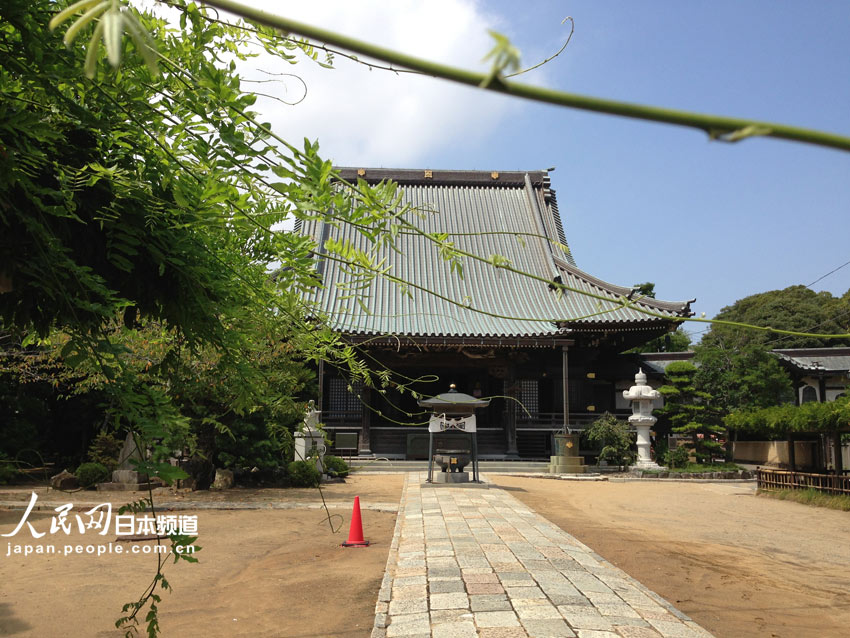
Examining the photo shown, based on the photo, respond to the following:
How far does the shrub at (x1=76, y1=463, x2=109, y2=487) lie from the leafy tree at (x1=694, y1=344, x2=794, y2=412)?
16.5 m

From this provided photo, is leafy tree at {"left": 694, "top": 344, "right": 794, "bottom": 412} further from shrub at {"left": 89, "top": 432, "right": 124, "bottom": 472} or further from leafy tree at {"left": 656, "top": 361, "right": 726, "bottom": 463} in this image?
shrub at {"left": 89, "top": 432, "right": 124, "bottom": 472}

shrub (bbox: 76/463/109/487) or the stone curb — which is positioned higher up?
shrub (bbox: 76/463/109/487)

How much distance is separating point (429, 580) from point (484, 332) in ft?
43.7

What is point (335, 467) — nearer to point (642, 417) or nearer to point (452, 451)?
point (452, 451)

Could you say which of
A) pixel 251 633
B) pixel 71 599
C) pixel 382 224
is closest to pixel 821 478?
pixel 251 633

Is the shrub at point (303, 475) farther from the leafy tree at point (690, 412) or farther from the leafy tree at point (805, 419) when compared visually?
the leafy tree at point (690, 412)

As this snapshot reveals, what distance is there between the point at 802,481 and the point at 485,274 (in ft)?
37.1

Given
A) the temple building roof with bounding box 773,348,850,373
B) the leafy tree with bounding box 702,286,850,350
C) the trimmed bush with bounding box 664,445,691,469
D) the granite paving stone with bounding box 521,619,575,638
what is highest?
the leafy tree with bounding box 702,286,850,350

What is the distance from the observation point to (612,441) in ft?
57.7

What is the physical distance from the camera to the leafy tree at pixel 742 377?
20016mm

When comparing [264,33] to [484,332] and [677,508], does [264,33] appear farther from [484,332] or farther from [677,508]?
[484,332]

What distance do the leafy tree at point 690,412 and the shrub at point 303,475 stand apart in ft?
35.1

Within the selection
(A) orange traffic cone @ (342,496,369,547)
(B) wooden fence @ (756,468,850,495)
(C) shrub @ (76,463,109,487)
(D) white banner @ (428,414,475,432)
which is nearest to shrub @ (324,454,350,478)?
(D) white banner @ (428,414,475,432)

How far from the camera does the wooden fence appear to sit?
39.2ft
